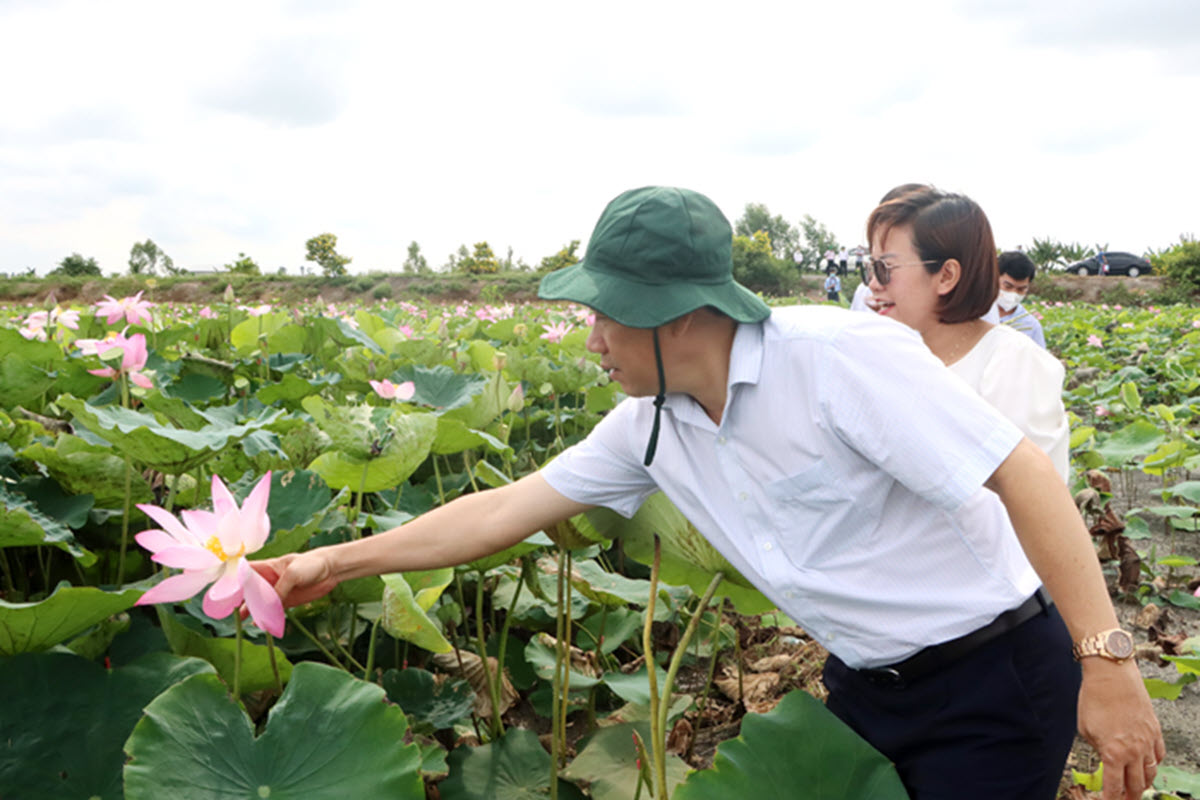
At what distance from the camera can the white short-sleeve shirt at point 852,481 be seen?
1027 millimetres

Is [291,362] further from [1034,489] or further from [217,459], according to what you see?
[1034,489]

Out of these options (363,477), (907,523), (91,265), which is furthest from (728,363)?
(91,265)

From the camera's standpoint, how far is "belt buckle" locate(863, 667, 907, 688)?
1246 mm

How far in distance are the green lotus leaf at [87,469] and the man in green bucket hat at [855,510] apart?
1.22 feet

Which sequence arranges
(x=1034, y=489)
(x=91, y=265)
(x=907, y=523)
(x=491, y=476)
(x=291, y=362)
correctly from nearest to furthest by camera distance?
(x=1034, y=489) < (x=907, y=523) < (x=491, y=476) < (x=291, y=362) < (x=91, y=265)

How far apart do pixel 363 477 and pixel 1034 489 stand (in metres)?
0.94

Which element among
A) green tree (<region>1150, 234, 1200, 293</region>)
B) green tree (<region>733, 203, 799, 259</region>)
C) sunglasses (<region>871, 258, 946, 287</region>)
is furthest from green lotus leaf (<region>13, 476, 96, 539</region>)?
green tree (<region>733, 203, 799, 259</region>)

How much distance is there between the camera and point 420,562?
4.22 ft

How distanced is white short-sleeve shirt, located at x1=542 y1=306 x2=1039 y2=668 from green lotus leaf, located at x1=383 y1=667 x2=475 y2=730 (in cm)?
50

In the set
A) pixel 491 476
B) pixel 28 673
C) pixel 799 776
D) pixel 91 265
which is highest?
pixel 91 265

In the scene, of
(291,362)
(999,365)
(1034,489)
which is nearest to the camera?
(1034,489)

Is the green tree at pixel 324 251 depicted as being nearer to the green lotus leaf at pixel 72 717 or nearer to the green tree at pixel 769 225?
the green tree at pixel 769 225

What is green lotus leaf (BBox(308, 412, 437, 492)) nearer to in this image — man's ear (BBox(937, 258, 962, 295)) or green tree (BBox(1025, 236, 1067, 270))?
man's ear (BBox(937, 258, 962, 295))

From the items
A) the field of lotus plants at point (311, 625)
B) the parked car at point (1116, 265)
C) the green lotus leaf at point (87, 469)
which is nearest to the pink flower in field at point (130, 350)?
the field of lotus plants at point (311, 625)
